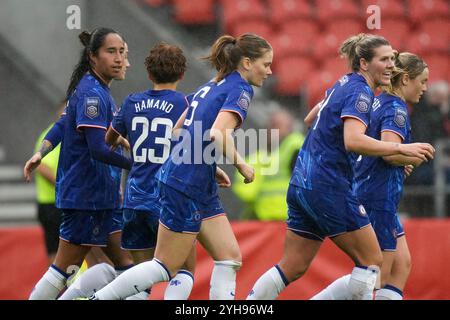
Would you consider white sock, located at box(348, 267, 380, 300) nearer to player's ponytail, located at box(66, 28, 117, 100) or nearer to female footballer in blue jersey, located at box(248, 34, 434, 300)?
female footballer in blue jersey, located at box(248, 34, 434, 300)

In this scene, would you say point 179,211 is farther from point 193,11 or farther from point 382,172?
point 193,11

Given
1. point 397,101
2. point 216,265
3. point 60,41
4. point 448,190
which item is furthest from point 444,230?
point 60,41

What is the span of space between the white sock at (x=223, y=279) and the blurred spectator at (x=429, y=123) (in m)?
4.59

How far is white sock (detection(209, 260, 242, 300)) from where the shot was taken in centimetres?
602

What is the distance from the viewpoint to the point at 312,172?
5.96 m

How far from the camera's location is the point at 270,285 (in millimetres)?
6148

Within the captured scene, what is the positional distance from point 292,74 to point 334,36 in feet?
2.85

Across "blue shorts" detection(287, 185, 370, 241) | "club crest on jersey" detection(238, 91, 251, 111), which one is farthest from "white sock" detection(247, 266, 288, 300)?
"club crest on jersey" detection(238, 91, 251, 111)

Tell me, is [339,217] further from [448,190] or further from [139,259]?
[448,190]

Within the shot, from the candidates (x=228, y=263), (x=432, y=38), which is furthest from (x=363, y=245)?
(x=432, y=38)

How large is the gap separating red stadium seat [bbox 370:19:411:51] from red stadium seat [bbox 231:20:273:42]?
1.43 meters

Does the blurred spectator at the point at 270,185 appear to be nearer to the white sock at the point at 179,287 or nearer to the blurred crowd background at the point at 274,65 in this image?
the blurred crowd background at the point at 274,65
